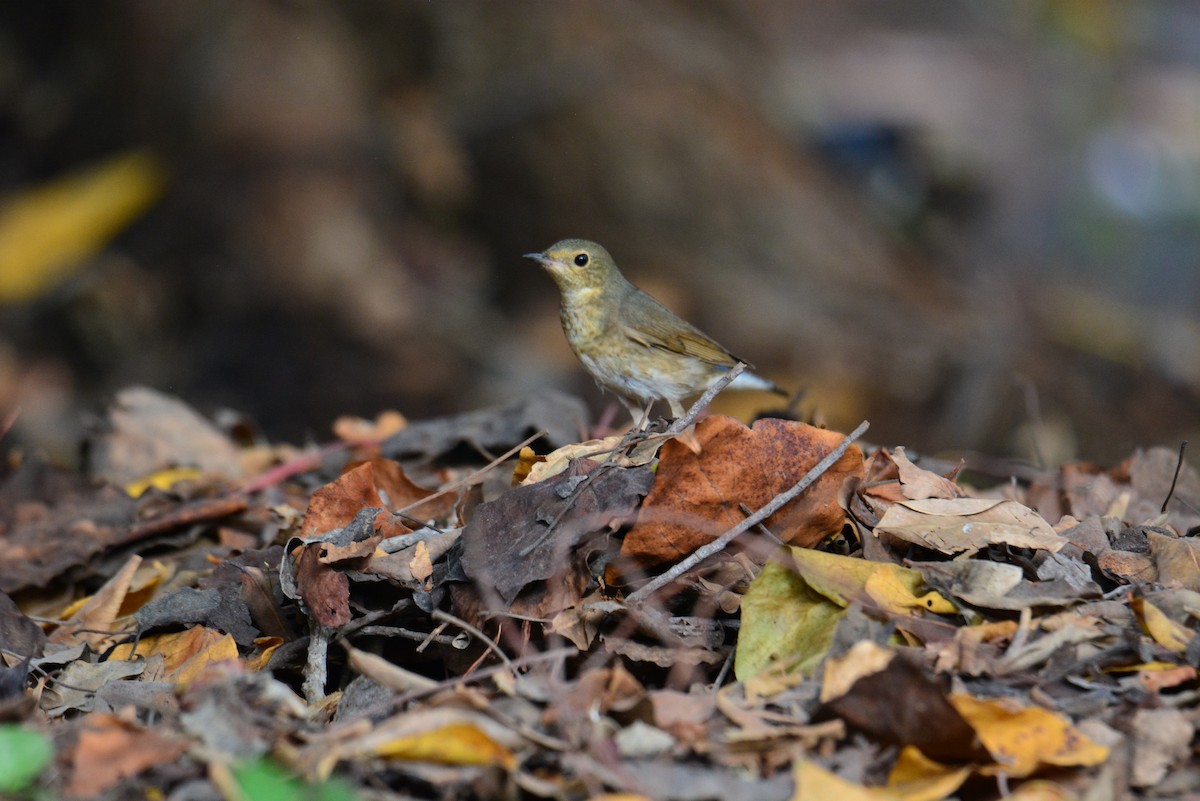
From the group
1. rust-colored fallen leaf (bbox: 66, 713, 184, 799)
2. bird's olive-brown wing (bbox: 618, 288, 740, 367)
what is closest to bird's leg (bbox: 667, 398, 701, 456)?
rust-colored fallen leaf (bbox: 66, 713, 184, 799)

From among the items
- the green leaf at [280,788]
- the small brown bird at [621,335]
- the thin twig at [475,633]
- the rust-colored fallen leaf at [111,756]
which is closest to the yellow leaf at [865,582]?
the thin twig at [475,633]

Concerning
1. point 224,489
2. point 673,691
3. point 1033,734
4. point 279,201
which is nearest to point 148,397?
point 224,489

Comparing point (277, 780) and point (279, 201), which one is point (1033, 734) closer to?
point (277, 780)

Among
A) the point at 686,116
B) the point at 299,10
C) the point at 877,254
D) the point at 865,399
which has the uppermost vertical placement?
the point at 299,10

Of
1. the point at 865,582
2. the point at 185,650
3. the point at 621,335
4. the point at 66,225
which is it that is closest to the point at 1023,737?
the point at 865,582

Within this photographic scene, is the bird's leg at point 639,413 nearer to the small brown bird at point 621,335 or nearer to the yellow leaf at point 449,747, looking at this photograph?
the small brown bird at point 621,335

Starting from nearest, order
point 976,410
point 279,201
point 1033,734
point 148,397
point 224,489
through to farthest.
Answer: point 1033,734 < point 224,489 < point 148,397 < point 976,410 < point 279,201

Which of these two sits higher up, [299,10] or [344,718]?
[299,10]
